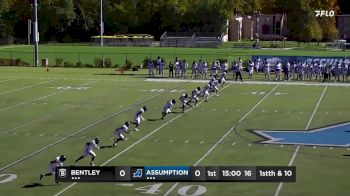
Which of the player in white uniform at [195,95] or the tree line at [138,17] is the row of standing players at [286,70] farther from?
the tree line at [138,17]

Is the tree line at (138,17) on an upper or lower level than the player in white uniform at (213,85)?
upper

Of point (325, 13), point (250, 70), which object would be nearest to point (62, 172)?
point (250, 70)

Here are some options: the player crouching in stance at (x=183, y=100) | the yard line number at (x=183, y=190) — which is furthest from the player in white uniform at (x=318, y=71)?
the yard line number at (x=183, y=190)

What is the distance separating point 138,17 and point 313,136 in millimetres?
68403

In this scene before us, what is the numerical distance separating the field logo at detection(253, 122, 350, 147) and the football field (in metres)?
0.03

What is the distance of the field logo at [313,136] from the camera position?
20.8 meters

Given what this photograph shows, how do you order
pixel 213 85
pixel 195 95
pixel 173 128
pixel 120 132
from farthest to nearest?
pixel 213 85 < pixel 195 95 < pixel 173 128 < pixel 120 132

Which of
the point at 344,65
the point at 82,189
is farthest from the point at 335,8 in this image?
the point at 82,189

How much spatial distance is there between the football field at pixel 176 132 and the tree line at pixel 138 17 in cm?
4934

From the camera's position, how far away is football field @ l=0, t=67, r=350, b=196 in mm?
15734

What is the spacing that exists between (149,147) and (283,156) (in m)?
4.08

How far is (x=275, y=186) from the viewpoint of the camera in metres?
15.6

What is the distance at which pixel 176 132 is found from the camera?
22.6 metres
